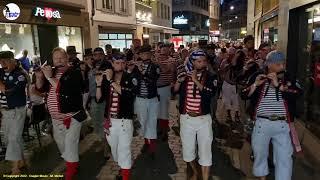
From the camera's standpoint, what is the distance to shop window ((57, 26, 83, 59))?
16836mm

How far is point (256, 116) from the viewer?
16.2ft

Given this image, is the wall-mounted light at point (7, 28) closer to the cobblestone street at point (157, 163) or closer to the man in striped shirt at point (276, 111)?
the cobblestone street at point (157, 163)

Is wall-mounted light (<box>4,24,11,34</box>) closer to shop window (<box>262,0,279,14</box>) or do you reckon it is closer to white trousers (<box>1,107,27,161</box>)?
white trousers (<box>1,107,27,161</box>)

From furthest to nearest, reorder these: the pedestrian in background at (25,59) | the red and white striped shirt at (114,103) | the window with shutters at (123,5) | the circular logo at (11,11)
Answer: the window with shutters at (123,5) → the pedestrian in background at (25,59) → the circular logo at (11,11) → the red and white striped shirt at (114,103)

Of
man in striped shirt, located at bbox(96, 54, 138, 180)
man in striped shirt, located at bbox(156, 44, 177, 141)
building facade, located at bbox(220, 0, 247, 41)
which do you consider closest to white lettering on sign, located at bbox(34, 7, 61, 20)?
man in striped shirt, located at bbox(156, 44, 177, 141)

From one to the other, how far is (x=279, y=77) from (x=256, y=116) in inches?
23.5

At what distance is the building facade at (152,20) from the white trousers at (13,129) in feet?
56.8

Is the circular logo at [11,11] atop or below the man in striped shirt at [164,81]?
atop

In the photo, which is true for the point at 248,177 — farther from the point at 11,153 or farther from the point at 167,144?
the point at 11,153

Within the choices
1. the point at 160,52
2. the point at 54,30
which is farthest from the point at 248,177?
the point at 54,30

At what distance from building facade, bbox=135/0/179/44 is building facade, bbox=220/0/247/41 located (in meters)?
51.2

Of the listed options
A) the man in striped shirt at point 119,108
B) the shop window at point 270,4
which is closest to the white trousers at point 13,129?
the man in striped shirt at point 119,108

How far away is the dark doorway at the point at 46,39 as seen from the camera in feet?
50.1

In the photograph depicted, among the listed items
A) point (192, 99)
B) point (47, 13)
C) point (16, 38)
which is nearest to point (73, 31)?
point (47, 13)
